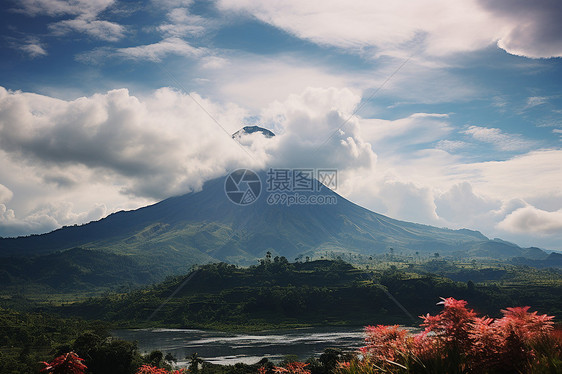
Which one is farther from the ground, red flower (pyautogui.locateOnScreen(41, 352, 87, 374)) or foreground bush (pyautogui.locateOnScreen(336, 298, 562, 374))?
foreground bush (pyautogui.locateOnScreen(336, 298, 562, 374))

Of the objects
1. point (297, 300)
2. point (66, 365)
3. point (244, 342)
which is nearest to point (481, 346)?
point (66, 365)

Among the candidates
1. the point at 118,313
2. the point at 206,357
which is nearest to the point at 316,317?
the point at 206,357

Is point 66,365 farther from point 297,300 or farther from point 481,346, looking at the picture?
point 297,300

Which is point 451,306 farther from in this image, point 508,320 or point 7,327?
point 7,327

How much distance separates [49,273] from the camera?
639 feet

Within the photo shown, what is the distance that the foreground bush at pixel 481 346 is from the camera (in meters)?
5.62

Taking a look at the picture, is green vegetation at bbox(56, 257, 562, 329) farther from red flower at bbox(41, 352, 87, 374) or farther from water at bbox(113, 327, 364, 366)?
red flower at bbox(41, 352, 87, 374)

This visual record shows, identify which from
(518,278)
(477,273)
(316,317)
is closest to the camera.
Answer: (316,317)

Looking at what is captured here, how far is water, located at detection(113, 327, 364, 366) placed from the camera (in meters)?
61.3

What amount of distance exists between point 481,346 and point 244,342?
75.4m

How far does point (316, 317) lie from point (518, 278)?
96753 millimetres

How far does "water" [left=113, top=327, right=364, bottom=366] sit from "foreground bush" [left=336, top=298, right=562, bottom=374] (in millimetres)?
54382

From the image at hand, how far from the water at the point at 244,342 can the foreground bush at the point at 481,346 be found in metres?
54.4

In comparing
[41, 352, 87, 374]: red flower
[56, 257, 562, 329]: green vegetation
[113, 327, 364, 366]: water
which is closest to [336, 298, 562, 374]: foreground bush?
[41, 352, 87, 374]: red flower
